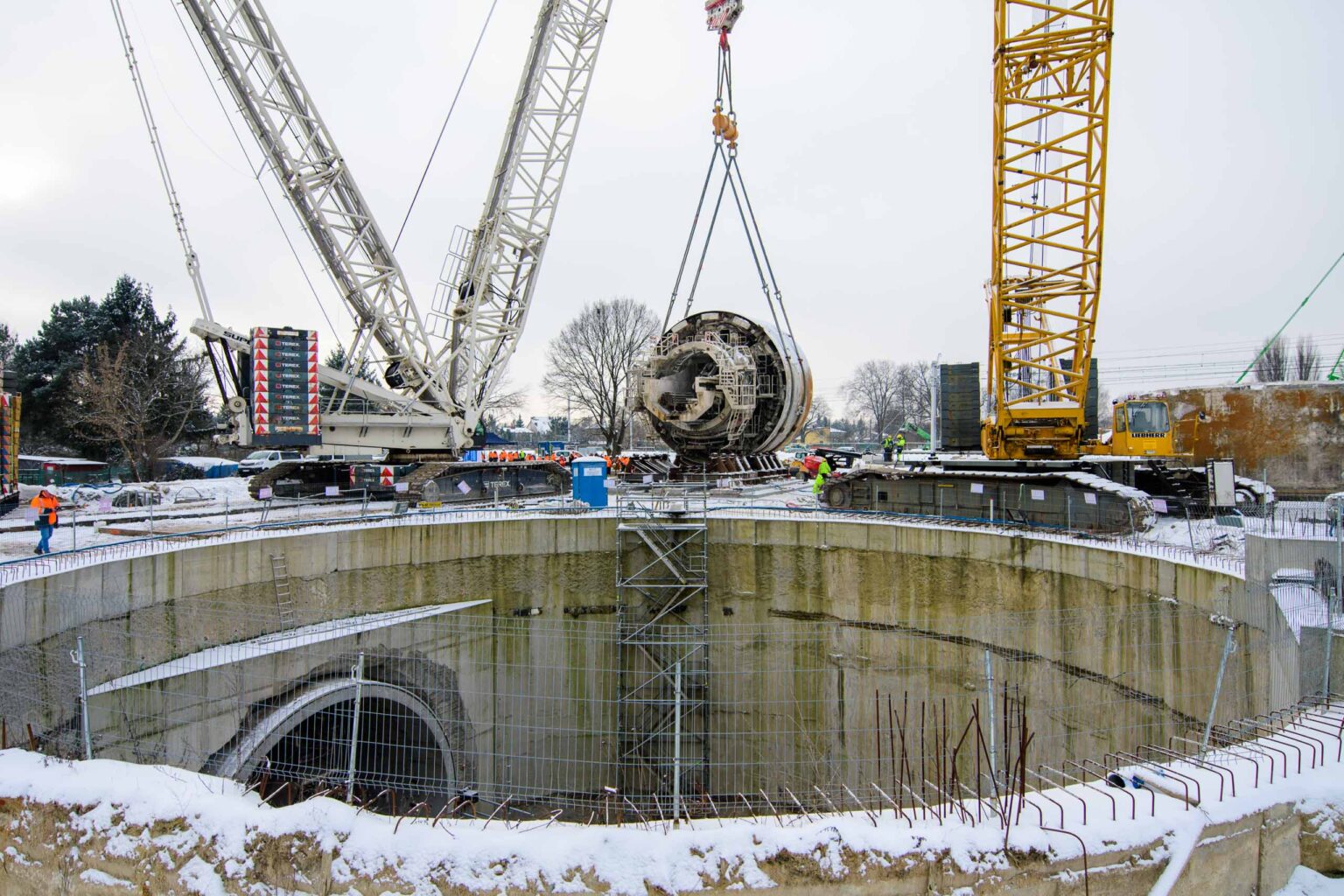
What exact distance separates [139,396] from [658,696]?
27.2m

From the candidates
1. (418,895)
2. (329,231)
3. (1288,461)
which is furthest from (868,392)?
(418,895)

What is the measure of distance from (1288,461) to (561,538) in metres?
18.5

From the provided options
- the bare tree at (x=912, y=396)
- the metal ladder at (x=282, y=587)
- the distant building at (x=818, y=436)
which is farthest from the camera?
the distant building at (x=818, y=436)

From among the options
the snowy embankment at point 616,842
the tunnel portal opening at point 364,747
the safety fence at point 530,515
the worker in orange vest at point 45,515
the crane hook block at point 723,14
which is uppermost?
the crane hook block at point 723,14

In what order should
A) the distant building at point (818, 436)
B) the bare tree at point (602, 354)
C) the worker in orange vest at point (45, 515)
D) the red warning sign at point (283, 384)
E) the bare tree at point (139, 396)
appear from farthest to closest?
the distant building at point (818, 436)
the bare tree at point (602, 354)
the bare tree at point (139, 396)
the red warning sign at point (283, 384)
the worker in orange vest at point (45, 515)

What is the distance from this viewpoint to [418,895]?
411 centimetres

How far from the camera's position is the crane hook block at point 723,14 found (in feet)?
52.8

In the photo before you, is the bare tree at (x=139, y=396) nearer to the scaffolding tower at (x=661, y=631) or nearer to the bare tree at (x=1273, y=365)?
the scaffolding tower at (x=661, y=631)

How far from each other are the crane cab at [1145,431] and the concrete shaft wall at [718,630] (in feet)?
18.6

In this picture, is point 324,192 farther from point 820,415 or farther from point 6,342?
point 820,415

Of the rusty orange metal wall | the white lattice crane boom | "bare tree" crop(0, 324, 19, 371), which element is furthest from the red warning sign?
"bare tree" crop(0, 324, 19, 371)

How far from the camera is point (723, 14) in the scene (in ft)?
53.1

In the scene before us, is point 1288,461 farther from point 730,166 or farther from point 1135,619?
point 730,166

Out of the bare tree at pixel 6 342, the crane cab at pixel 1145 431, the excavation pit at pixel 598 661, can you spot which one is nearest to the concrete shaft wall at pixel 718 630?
the excavation pit at pixel 598 661
